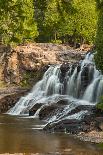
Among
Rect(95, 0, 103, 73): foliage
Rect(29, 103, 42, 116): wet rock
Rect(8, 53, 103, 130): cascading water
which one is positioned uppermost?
Rect(95, 0, 103, 73): foliage

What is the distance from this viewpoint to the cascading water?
4488cm

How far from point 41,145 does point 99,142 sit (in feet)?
11.2

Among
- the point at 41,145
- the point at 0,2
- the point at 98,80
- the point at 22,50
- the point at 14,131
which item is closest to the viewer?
the point at 0,2

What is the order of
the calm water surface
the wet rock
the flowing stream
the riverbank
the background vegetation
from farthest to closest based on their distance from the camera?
the background vegetation < the riverbank < the wet rock < the flowing stream < the calm water surface

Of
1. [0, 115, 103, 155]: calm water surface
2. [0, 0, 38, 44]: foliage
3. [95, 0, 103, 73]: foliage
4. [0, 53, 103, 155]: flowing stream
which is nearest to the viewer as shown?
[0, 0, 38, 44]: foliage

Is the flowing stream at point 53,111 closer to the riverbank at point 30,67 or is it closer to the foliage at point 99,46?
the riverbank at point 30,67

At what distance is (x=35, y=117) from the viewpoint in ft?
137

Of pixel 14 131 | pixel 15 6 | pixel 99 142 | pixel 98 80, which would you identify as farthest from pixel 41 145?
pixel 98 80

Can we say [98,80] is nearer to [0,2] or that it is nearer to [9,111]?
[9,111]

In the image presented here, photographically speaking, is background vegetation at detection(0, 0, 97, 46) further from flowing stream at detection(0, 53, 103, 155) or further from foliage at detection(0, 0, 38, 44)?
flowing stream at detection(0, 53, 103, 155)

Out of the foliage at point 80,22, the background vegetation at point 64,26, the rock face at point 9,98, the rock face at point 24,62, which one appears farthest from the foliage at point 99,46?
the foliage at point 80,22

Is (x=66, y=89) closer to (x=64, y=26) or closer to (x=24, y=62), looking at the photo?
(x=24, y=62)

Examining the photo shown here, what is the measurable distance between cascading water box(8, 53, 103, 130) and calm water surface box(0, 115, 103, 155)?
1089 centimetres

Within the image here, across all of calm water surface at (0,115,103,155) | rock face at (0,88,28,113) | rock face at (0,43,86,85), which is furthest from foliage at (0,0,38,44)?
rock face at (0,88,28,113)
